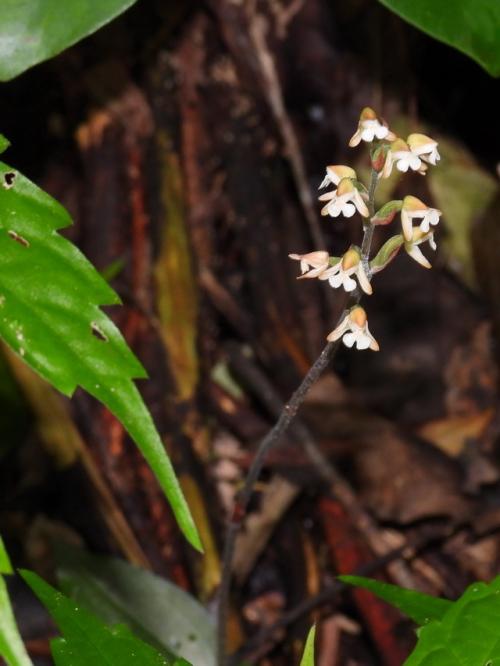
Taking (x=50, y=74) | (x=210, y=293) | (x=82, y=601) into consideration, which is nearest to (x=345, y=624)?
(x=82, y=601)

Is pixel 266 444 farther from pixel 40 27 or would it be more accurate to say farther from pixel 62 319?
→ pixel 40 27

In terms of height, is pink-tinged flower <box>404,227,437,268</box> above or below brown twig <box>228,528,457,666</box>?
above

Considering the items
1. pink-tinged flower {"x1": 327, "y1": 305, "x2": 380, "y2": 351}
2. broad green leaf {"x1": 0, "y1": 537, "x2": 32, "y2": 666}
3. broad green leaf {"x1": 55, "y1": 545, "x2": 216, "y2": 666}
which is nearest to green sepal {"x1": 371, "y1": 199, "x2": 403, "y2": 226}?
pink-tinged flower {"x1": 327, "y1": 305, "x2": 380, "y2": 351}

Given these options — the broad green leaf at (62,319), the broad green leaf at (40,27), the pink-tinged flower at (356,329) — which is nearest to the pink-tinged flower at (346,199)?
the pink-tinged flower at (356,329)

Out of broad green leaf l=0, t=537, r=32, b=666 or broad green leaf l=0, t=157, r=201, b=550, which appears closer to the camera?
broad green leaf l=0, t=537, r=32, b=666

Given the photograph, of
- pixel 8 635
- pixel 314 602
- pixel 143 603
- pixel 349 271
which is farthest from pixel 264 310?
pixel 8 635

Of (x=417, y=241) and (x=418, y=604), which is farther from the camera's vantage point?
(x=418, y=604)

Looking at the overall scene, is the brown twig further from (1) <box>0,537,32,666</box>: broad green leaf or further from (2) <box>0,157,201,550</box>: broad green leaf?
(1) <box>0,537,32,666</box>: broad green leaf
